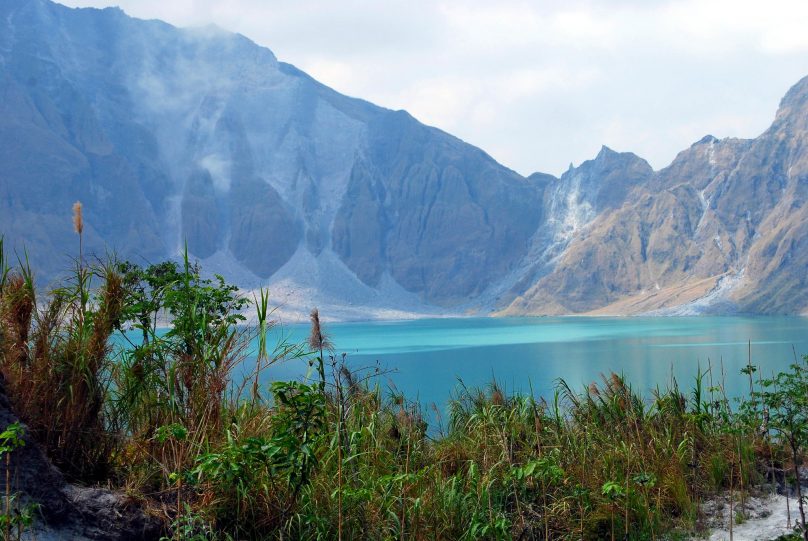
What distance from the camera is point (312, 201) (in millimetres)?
186375

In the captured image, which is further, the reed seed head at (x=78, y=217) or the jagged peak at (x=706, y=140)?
the jagged peak at (x=706, y=140)

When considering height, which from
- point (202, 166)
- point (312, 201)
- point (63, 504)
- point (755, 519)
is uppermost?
point (202, 166)

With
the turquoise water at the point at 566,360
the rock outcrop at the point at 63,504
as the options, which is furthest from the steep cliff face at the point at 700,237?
the rock outcrop at the point at 63,504

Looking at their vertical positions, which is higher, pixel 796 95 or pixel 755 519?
pixel 796 95

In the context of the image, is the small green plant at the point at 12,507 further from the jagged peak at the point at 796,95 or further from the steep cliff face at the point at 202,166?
the jagged peak at the point at 796,95

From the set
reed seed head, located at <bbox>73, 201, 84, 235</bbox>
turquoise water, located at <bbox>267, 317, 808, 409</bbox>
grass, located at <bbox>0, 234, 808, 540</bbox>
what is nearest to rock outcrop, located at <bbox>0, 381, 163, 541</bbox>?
grass, located at <bbox>0, 234, 808, 540</bbox>

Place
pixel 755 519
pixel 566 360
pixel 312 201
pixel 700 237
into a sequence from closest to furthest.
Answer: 1. pixel 755 519
2. pixel 566 360
3. pixel 700 237
4. pixel 312 201

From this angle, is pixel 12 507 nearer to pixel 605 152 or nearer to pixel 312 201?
pixel 312 201

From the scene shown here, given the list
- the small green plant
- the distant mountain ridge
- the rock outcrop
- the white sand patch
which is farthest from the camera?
the distant mountain ridge

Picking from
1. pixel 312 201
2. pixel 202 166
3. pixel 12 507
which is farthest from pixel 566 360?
pixel 202 166

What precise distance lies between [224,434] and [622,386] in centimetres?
448

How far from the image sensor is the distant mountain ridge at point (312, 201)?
15162 centimetres

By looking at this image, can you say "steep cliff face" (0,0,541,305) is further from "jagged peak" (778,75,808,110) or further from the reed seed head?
the reed seed head

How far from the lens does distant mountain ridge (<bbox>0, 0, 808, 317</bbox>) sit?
152 m
